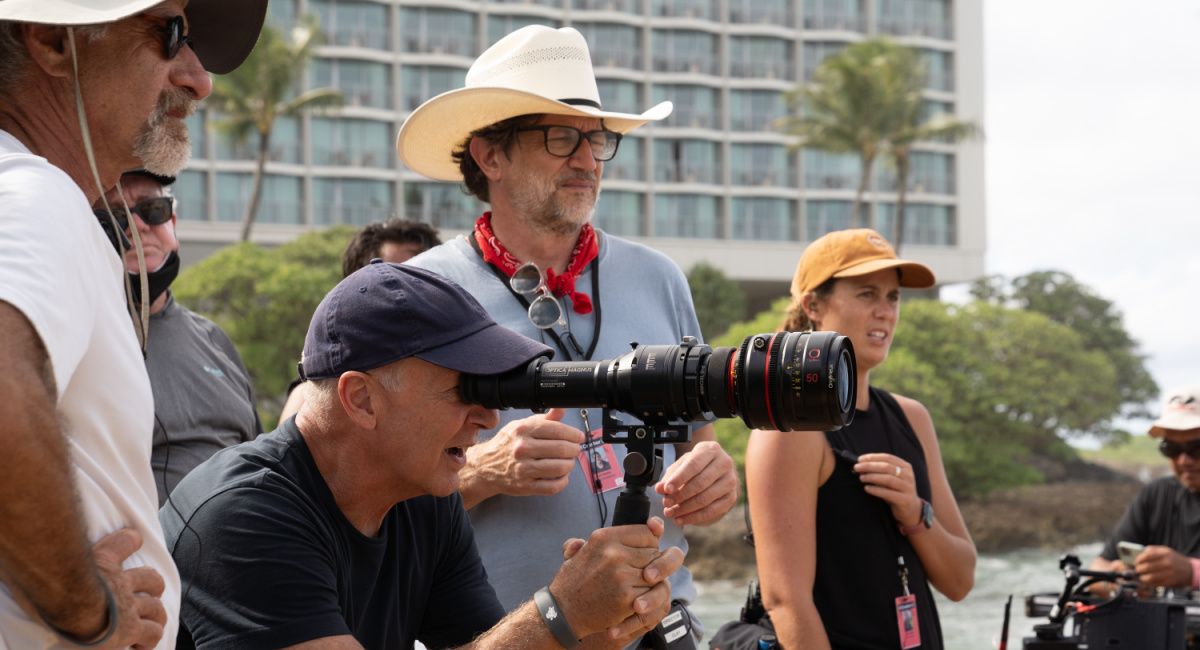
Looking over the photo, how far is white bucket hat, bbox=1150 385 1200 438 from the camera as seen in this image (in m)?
5.71

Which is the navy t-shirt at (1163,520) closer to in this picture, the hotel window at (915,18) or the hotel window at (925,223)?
the hotel window at (925,223)

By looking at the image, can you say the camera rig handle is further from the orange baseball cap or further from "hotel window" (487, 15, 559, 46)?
"hotel window" (487, 15, 559, 46)

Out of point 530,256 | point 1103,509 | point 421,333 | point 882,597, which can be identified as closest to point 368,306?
point 421,333

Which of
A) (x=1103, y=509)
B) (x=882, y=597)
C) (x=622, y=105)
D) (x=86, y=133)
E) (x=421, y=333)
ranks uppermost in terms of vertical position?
(x=622, y=105)

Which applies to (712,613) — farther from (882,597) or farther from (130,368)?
(130,368)

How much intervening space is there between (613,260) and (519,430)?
0.84 m

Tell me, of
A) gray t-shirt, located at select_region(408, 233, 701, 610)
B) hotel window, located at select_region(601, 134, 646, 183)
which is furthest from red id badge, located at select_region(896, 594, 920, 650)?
hotel window, located at select_region(601, 134, 646, 183)

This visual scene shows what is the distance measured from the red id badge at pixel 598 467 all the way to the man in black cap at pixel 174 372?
3.95 feet

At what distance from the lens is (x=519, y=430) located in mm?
2906

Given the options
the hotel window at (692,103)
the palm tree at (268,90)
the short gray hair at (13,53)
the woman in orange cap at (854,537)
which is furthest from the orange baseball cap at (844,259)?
the hotel window at (692,103)

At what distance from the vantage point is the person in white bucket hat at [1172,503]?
5.73m

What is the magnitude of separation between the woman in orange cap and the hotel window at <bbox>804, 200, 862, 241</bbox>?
54.2m

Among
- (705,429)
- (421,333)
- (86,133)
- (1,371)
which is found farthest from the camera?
(705,429)

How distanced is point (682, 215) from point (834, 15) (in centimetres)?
1150
